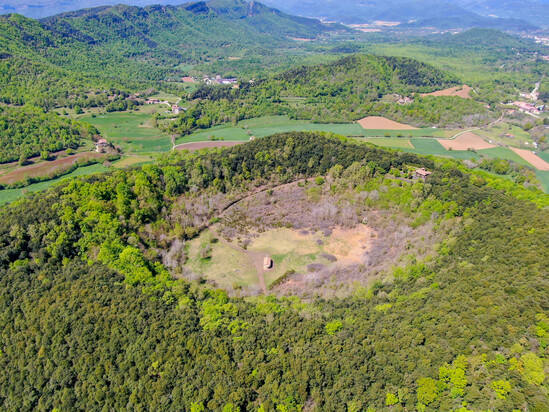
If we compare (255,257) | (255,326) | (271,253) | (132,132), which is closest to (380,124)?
(271,253)

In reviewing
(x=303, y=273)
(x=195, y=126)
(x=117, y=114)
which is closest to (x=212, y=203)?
(x=303, y=273)

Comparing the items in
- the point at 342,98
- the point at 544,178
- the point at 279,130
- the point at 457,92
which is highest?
the point at 457,92

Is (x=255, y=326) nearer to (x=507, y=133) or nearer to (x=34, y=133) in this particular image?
(x=34, y=133)

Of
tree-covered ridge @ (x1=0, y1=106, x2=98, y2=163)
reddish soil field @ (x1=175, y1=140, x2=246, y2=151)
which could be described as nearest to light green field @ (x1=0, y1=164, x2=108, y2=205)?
tree-covered ridge @ (x1=0, y1=106, x2=98, y2=163)

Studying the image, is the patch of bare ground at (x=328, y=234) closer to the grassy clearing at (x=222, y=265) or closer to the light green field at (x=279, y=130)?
the grassy clearing at (x=222, y=265)

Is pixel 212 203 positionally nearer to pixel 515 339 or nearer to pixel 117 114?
pixel 515 339

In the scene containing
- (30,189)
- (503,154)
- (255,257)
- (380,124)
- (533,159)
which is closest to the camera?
(255,257)
